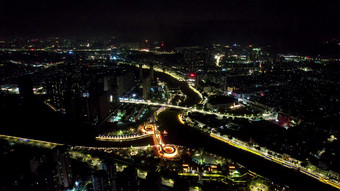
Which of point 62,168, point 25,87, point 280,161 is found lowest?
point 280,161

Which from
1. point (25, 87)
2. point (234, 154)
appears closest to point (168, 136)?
point (234, 154)

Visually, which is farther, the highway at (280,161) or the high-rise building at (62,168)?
the highway at (280,161)

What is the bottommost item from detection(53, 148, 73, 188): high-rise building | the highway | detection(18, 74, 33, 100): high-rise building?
the highway

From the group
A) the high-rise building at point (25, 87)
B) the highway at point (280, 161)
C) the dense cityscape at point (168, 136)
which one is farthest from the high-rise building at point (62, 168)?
the high-rise building at point (25, 87)

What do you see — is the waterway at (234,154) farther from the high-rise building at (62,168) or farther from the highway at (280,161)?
the high-rise building at (62,168)

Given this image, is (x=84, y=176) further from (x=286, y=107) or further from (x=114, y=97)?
(x=286, y=107)

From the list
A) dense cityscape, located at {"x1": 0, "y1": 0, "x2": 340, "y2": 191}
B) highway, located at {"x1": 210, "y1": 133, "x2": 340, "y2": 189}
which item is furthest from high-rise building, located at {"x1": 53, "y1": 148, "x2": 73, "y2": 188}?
highway, located at {"x1": 210, "y1": 133, "x2": 340, "y2": 189}

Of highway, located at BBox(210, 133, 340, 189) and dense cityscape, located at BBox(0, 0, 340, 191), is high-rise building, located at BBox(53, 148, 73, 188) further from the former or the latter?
highway, located at BBox(210, 133, 340, 189)

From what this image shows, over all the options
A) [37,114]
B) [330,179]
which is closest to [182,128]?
[330,179]

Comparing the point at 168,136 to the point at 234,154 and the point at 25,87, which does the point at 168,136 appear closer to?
the point at 234,154

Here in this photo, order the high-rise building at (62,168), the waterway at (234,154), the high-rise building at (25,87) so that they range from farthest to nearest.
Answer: the high-rise building at (25,87), the waterway at (234,154), the high-rise building at (62,168)

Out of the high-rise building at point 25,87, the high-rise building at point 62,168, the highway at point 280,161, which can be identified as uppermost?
the high-rise building at point 25,87
